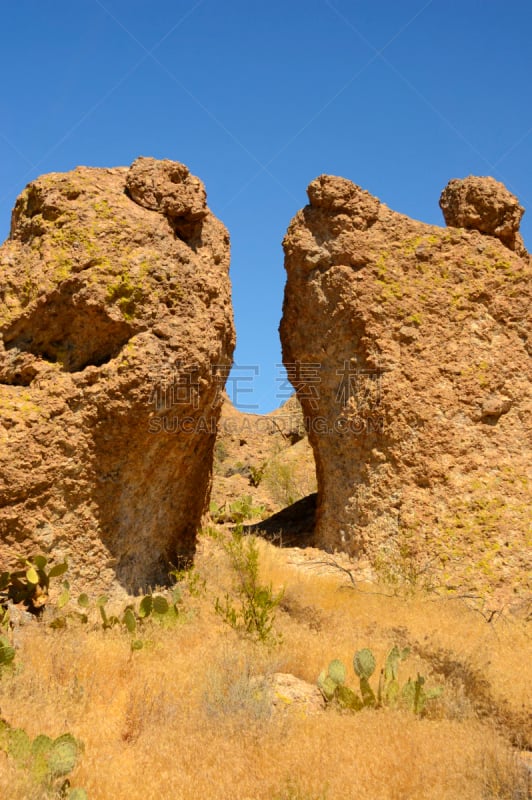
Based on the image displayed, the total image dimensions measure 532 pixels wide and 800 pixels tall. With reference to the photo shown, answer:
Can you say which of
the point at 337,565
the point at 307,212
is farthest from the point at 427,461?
the point at 307,212

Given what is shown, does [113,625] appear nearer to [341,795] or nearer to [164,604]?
[164,604]

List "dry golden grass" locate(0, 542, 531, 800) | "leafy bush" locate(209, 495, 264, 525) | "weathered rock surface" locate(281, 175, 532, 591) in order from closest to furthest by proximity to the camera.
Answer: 1. "dry golden grass" locate(0, 542, 531, 800)
2. "weathered rock surface" locate(281, 175, 532, 591)
3. "leafy bush" locate(209, 495, 264, 525)

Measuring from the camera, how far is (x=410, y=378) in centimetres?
847

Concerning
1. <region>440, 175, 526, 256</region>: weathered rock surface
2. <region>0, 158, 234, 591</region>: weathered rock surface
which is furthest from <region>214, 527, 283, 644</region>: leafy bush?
<region>440, 175, 526, 256</region>: weathered rock surface

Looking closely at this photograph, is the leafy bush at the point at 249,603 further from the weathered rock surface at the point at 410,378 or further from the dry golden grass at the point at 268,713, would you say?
the weathered rock surface at the point at 410,378

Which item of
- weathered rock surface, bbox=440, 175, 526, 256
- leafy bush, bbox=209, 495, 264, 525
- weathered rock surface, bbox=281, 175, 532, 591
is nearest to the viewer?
weathered rock surface, bbox=281, 175, 532, 591

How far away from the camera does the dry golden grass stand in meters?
3.80

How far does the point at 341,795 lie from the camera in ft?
12.0

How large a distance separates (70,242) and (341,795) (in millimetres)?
6087

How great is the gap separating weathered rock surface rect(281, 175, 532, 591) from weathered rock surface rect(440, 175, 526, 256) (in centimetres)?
7

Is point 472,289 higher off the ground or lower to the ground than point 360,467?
higher

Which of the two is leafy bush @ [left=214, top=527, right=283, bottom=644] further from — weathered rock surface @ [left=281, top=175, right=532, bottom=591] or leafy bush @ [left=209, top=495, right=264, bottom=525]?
leafy bush @ [left=209, top=495, right=264, bottom=525]

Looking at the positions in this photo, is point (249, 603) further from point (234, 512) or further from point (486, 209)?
point (486, 209)

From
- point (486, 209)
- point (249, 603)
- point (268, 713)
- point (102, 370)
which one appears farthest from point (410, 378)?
point (268, 713)
